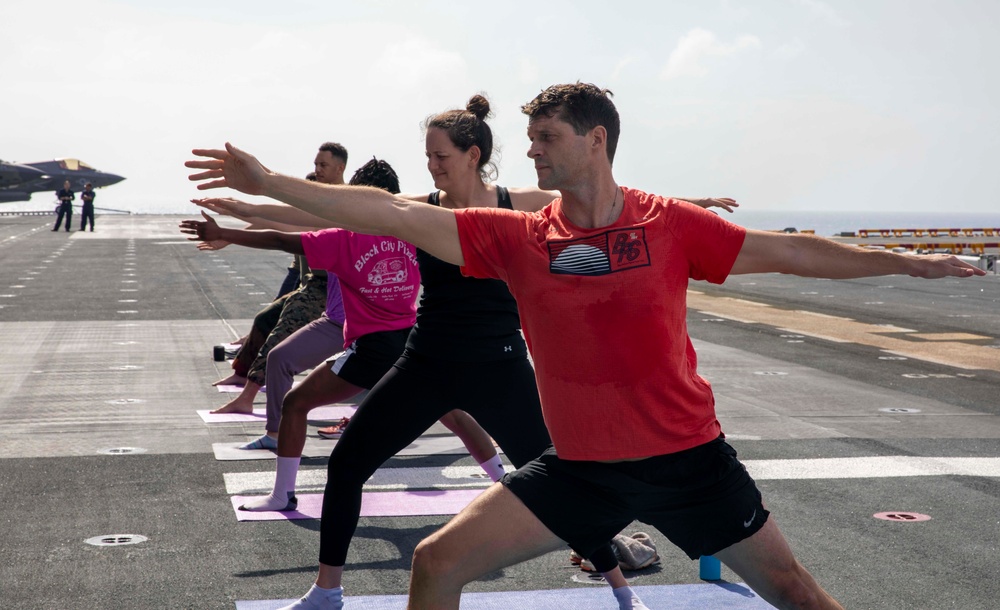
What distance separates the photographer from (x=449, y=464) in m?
8.02

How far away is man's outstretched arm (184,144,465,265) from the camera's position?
10.9 ft

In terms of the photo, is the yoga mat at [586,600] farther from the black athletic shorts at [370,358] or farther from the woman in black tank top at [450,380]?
the black athletic shorts at [370,358]

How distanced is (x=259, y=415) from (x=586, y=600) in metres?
5.09

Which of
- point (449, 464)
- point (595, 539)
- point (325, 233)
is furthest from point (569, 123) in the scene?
point (449, 464)

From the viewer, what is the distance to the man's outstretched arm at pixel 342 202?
3322 mm

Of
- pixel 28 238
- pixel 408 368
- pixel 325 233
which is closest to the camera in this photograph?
pixel 408 368

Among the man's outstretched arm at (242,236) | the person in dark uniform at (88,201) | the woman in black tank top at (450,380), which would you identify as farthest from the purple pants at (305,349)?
the person in dark uniform at (88,201)

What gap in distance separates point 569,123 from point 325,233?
8.97 ft

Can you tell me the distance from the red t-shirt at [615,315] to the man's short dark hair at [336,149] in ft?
14.0

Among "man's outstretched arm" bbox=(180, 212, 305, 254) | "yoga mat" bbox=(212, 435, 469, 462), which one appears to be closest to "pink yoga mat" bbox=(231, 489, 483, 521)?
"yoga mat" bbox=(212, 435, 469, 462)

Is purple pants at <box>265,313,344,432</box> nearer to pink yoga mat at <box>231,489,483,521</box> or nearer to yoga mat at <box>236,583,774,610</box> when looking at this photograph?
pink yoga mat at <box>231,489,483,521</box>

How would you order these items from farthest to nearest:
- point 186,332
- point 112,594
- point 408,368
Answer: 1. point 186,332
2. point 112,594
3. point 408,368

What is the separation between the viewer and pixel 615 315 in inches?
134

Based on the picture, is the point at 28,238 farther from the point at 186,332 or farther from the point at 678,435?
the point at 678,435
